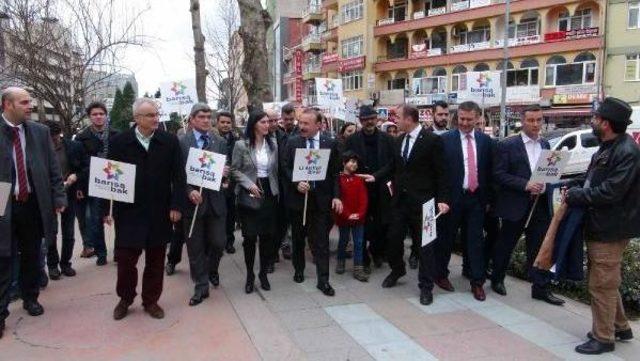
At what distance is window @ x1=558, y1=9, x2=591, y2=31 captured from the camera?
3450 centimetres

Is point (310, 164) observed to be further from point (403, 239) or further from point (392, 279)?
point (392, 279)

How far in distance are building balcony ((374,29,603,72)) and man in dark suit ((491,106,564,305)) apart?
32180mm

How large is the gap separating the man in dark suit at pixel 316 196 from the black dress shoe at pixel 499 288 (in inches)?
71.1

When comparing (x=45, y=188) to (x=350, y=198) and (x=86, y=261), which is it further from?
(x=350, y=198)

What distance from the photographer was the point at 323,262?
5816 millimetres

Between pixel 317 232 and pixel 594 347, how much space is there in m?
2.86

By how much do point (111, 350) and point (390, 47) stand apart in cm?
4546

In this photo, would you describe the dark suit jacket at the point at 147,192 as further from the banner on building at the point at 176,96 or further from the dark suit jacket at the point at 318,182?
the banner on building at the point at 176,96

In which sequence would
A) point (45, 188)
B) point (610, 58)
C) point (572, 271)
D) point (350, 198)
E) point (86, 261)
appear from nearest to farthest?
1. point (572, 271)
2. point (45, 188)
3. point (350, 198)
4. point (86, 261)
5. point (610, 58)

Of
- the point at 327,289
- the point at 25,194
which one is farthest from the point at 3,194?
the point at 327,289

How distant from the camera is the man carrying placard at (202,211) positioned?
5496 mm

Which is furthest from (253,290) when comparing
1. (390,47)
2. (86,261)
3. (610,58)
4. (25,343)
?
(390,47)

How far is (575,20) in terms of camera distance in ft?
115

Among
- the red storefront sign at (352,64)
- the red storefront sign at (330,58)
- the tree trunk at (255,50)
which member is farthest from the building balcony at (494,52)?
the tree trunk at (255,50)
